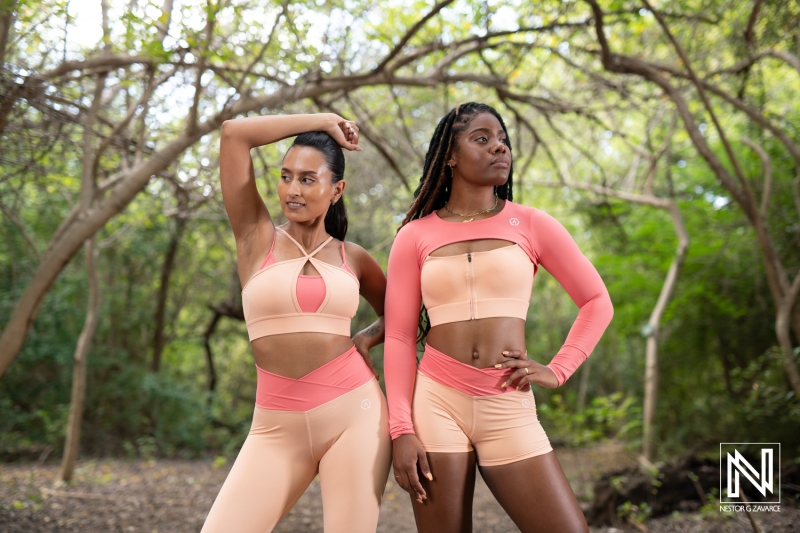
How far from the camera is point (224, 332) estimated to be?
1105 cm

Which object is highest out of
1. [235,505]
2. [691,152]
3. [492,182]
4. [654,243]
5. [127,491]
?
[691,152]

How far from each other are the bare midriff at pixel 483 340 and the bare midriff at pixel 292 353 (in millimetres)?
488

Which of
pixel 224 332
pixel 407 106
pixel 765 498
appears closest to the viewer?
pixel 765 498

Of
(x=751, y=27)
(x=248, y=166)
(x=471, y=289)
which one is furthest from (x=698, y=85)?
(x=248, y=166)

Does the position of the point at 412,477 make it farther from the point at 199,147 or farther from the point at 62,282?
the point at 62,282

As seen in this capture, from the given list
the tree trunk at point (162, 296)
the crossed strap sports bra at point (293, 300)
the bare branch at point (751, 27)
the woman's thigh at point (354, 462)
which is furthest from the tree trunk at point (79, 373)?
the bare branch at point (751, 27)

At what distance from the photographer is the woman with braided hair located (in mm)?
2434

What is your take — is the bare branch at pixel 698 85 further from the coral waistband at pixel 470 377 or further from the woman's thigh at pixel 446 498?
the woman's thigh at pixel 446 498

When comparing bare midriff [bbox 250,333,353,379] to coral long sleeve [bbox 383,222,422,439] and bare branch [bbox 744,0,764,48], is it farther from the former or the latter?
bare branch [bbox 744,0,764,48]

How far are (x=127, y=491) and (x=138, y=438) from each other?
9.83ft

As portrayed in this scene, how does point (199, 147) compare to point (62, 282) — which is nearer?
point (199, 147)

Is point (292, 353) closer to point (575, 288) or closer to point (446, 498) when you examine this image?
point (446, 498)

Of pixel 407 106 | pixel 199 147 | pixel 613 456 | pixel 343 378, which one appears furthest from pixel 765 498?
pixel 199 147

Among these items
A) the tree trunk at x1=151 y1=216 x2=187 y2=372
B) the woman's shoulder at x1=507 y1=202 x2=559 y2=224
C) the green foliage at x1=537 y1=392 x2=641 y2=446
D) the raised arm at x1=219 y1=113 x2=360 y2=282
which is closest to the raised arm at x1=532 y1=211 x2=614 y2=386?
the woman's shoulder at x1=507 y1=202 x2=559 y2=224
